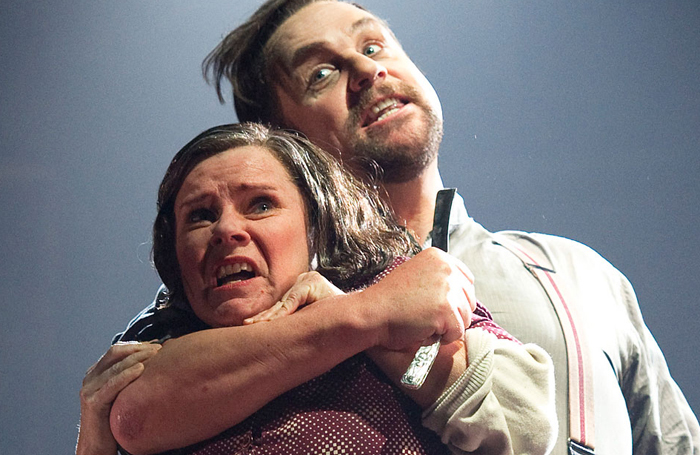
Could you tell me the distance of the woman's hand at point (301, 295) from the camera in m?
0.73

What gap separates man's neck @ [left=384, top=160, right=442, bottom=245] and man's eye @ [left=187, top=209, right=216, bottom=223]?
1.84ft

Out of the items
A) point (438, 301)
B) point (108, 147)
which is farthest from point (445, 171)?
point (438, 301)

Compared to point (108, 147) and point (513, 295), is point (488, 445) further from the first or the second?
point (108, 147)

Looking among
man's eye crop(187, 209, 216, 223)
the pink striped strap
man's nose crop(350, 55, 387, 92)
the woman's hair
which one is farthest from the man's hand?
man's nose crop(350, 55, 387, 92)

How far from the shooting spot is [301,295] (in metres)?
0.75

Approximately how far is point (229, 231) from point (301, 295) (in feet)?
0.33

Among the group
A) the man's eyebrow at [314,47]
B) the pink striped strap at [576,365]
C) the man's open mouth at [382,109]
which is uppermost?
the man's eyebrow at [314,47]

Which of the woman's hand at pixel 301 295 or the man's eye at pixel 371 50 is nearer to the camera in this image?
the woman's hand at pixel 301 295

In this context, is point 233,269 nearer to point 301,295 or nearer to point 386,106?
point 301,295

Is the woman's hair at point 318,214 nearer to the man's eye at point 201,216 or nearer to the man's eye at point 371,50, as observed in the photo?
the man's eye at point 201,216

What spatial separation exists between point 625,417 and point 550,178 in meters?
0.70

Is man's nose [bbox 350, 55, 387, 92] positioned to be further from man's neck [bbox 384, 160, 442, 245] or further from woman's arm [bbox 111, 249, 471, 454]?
woman's arm [bbox 111, 249, 471, 454]

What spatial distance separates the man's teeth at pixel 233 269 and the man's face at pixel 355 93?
566 millimetres

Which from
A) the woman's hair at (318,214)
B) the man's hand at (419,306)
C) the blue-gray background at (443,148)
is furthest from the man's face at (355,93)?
the man's hand at (419,306)
